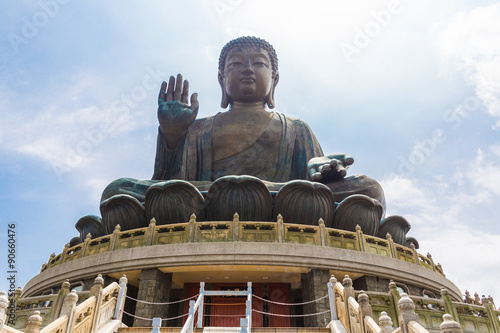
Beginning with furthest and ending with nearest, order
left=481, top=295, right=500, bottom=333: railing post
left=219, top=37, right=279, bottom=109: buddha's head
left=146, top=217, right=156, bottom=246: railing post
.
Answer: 1. left=219, top=37, right=279, bottom=109: buddha's head
2. left=146, top=217, right=156, bottom=246: railing post
3. left=481, top=295, right=500, bottom=333: railing post

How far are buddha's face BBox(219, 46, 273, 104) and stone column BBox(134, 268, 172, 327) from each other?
342 inches

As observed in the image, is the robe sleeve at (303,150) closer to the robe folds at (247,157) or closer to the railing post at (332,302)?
the robe folds at (247,157)

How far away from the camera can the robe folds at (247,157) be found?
46.6 feet

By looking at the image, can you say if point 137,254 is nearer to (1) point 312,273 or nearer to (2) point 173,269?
(2) point 173,269

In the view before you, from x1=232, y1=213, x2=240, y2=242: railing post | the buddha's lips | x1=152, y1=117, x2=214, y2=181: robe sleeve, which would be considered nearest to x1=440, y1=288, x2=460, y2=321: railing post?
x1=232, y1=213, x2=240, y2=242: railing post

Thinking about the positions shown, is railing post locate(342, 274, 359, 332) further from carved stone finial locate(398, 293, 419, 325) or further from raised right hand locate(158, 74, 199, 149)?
raised right hand locate(158, 74, 199, 149)

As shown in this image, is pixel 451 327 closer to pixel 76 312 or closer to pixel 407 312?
pixel 407 312

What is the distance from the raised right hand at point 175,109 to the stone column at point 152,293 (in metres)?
5.66

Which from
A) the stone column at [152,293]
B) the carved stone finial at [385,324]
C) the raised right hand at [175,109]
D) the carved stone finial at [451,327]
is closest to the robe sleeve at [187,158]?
the raised right hand at [175,109]

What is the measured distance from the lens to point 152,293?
8531 millimetres

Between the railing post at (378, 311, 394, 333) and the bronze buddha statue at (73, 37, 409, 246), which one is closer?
the railing post at (378, 311, 394, 333)

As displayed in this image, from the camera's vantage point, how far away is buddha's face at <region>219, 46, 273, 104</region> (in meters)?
16.0

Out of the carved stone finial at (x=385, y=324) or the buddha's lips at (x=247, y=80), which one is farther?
the buddha's lips at (x=247, y=80)

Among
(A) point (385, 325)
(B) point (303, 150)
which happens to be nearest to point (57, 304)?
(A) point (385, 325)
